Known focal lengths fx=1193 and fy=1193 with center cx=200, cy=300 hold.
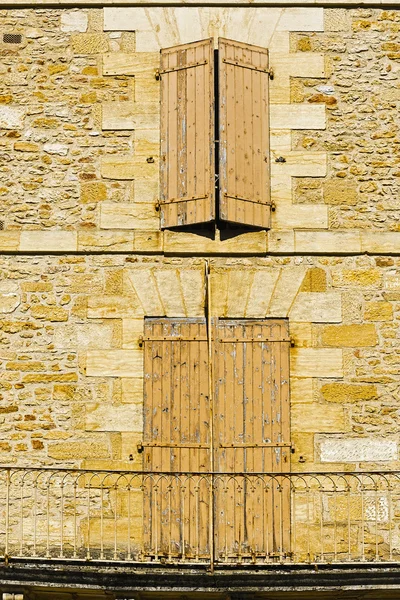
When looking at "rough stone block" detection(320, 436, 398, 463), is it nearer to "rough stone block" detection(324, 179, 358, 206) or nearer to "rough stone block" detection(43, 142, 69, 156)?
"rough stone block" detection(324, 179, 358, 206)

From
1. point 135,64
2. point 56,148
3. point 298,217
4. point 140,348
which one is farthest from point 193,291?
point 135,64

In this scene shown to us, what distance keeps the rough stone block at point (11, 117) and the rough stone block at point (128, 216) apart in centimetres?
122

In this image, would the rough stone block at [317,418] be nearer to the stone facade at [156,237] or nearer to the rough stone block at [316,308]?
the stone facade at [156,237]

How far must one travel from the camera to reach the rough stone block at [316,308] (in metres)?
11.4

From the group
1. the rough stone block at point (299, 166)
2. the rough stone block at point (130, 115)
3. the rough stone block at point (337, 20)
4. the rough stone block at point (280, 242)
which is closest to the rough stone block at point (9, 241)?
the rough stone block at point (130, 115)

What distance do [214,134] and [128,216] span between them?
116cm

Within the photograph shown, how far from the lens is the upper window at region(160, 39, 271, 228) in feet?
37.7

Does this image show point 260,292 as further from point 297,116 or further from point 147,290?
point 297,116

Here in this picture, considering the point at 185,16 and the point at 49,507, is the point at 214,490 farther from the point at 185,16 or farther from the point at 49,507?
the point at 185,16

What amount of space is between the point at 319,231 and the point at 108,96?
8.19ft

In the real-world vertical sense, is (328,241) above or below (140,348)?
above

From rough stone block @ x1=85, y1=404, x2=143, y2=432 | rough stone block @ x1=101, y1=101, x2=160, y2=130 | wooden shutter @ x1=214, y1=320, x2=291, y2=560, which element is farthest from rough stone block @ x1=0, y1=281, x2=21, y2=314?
wooden shutter @ x1=214, y1=320, x2=291, y2=560

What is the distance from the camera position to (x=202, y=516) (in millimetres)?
10953

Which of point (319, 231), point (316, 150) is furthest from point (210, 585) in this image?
point (316, 150)
